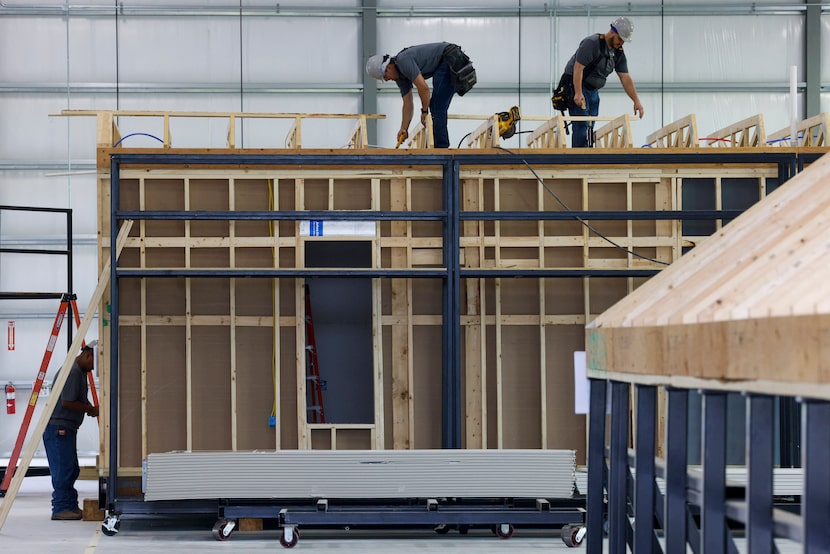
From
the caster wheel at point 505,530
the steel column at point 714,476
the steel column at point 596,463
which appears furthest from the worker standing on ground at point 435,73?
the steel column at point 714,476

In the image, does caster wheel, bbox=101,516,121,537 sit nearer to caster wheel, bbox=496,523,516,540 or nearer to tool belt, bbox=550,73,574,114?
caster wheel, bbox=496,523,516,540

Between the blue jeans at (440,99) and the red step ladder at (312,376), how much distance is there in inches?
85.3

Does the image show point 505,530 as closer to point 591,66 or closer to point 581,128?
point 581,128

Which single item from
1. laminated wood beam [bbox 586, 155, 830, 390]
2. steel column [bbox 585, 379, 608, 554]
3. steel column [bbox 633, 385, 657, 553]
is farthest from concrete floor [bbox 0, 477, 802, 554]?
steel column [bbox 633, 385, 657, 553]

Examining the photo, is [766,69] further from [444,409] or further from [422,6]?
[444,409]

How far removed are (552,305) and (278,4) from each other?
38.3 ft

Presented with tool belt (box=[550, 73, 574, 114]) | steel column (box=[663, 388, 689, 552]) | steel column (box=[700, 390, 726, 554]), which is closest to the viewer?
steel column (box=[700, 390, 726, 554])

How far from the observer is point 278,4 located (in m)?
21.7

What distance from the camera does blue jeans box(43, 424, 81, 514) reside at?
12.3 metres

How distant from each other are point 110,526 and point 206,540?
957 millimetres

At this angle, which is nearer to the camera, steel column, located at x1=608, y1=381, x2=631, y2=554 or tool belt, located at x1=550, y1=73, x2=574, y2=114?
steel column, located at x1=608, y1=381, x2=631, y2=554

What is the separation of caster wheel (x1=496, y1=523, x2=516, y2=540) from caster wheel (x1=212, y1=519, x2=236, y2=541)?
256cm

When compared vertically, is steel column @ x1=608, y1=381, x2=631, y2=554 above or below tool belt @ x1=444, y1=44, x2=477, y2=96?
below

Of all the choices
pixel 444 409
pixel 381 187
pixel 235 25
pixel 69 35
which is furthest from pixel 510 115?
pixel 69 35
